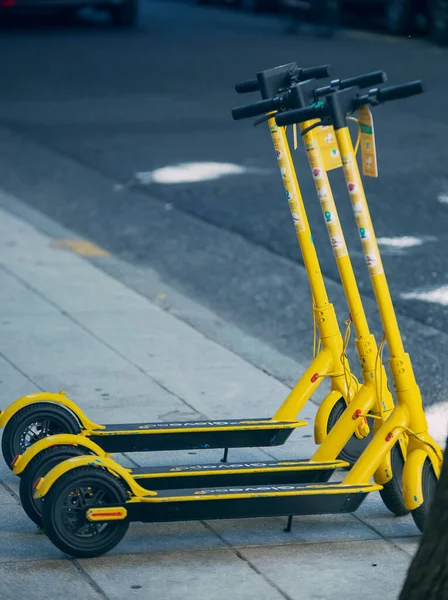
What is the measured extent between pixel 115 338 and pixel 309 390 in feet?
7.12

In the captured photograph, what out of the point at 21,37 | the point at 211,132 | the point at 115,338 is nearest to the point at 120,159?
the point at 211,132

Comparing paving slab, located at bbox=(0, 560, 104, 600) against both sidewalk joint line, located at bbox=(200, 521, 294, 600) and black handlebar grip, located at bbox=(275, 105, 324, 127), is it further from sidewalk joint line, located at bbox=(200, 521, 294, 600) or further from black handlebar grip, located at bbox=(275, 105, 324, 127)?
black handlebar grip, located at bbox=(275, 105, 324, 127)

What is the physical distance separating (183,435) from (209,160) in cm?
788

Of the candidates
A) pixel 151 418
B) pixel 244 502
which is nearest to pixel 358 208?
pixel 244 502

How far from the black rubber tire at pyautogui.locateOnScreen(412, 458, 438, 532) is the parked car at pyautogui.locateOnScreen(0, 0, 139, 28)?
20483 millimetres

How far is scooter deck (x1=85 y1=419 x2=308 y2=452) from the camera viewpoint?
4.79 metres

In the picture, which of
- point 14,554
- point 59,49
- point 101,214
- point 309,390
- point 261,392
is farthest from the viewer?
point 59,49

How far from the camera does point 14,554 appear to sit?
4219mm

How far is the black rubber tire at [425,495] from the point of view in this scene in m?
4.30

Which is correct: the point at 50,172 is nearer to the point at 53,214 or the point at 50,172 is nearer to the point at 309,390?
the point at 53,214

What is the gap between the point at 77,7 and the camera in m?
24.9

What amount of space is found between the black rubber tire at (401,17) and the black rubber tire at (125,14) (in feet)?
17.1

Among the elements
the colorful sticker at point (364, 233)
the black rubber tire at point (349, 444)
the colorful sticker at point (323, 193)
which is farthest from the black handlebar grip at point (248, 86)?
the black rubber tire at point (349, 444)

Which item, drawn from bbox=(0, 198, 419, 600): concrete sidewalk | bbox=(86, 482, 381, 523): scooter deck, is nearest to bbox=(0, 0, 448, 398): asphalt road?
bbox=(0, 198, 419, 600): concrete sidewalk
